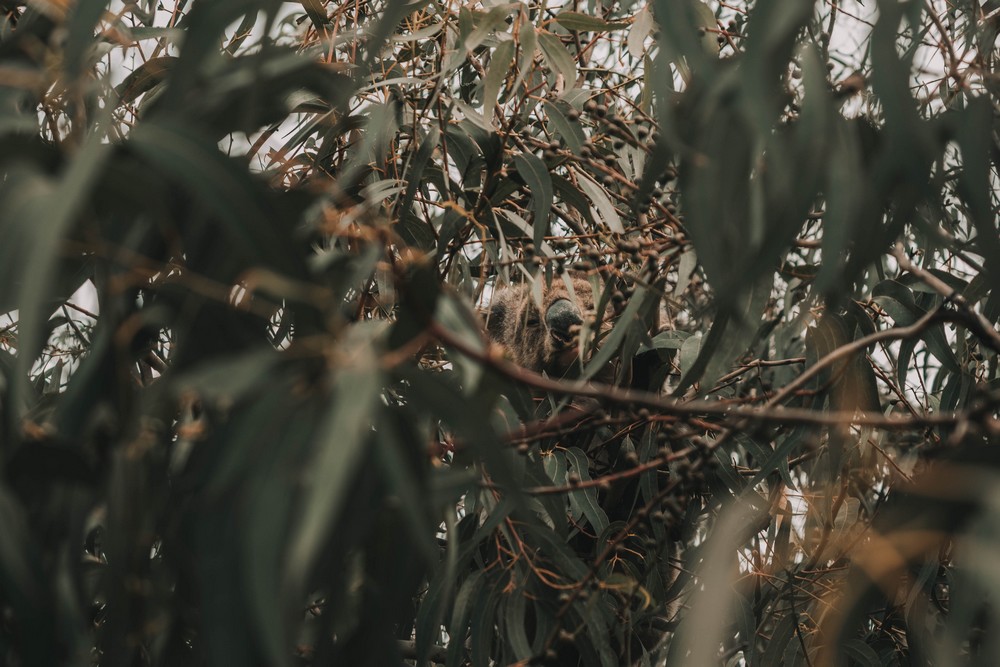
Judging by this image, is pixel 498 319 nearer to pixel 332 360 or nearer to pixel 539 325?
pixel 539 325

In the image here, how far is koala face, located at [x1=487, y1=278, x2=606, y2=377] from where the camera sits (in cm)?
305

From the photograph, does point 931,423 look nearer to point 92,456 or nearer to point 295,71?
point 295,71

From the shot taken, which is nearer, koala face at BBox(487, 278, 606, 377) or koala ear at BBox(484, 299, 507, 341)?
koala face at BBox(487, 278, 606, 377)

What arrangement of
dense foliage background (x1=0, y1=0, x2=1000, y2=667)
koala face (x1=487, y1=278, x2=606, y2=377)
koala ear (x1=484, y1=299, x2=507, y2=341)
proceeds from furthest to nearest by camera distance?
koala ear (x1=484, y1=299, x2=507, y2=341)
koala face (x1=487, y1=278, x2=606, y2=377)
dense foliage background (x1=0, y1=0, x2=1000, y2=667)

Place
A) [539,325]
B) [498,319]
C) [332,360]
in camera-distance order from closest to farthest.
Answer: [332,360], [539,325], [498,319]

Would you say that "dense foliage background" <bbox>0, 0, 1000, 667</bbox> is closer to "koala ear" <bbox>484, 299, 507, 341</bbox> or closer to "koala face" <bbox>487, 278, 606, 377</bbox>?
"koala face" <bbox>487, 278, 606, 377</bbox>

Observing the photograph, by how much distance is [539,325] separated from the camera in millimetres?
3404

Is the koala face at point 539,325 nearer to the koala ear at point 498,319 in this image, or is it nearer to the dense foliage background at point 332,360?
the koala ear at point 498,319

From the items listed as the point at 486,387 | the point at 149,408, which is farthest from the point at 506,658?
the point at 149,408

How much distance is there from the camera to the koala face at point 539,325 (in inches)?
120

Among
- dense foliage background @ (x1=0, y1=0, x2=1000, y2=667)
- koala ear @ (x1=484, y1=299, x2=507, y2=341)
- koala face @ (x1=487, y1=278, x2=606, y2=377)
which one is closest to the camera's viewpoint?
dense foliage background @ (x1=0, y1=0, x2=1000, y2=667)

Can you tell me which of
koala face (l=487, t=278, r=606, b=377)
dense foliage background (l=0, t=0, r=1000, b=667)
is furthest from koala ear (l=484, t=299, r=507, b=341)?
dense foliage background (l=0, t=0, r=1000, b=667)

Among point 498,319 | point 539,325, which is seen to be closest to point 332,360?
point 539,325

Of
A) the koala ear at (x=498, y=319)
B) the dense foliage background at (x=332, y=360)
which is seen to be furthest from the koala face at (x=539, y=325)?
the dense foliage background at (x=332, y=360)
